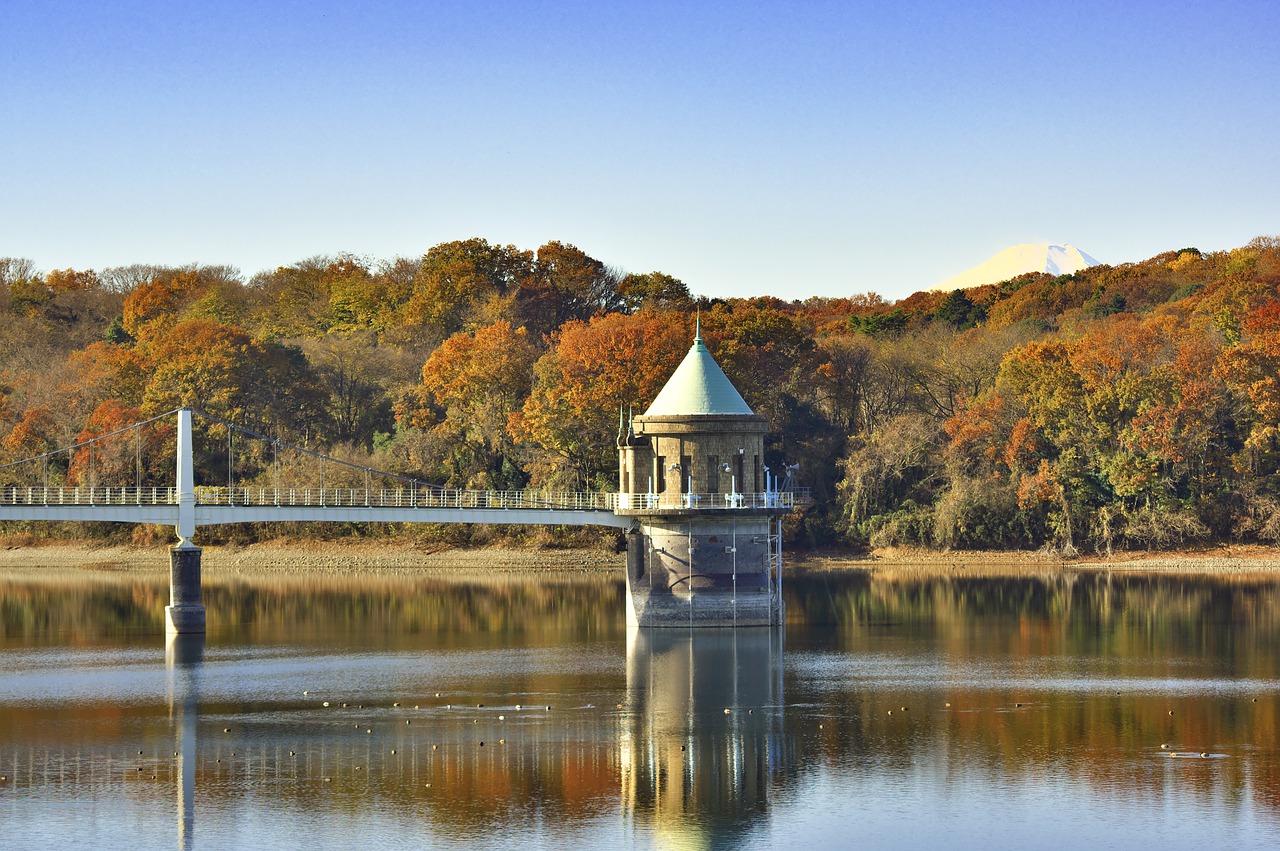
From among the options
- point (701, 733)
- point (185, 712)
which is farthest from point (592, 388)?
point (701, 733)

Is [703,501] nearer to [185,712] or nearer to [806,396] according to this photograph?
[185,712]

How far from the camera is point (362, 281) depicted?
10850 centimetres

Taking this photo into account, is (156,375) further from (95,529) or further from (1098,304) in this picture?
(1098,304)

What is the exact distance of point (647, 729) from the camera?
1537 inches

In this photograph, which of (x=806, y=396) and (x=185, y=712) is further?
(x=806, y=396)

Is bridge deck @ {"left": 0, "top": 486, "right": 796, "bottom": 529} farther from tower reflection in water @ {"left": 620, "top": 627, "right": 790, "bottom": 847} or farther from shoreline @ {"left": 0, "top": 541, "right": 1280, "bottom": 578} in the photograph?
shoreline @ {"left": 0, "top": 541, "right": 1280, "bottom": 578}

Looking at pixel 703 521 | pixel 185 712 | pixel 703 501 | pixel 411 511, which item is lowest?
pixel 185 712

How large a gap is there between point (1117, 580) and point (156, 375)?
45.3 metres

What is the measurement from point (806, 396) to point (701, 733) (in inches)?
2189

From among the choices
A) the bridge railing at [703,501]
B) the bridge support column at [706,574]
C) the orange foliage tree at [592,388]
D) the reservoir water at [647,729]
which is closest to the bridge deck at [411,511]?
the bridge railing at [703,501]

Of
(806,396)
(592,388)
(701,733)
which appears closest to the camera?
(701,733)

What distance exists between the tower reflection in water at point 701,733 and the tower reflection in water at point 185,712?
25.1ft

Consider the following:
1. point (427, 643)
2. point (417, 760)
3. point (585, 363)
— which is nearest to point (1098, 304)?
point (585, 363)

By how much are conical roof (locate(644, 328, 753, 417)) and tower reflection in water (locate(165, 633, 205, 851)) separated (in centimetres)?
1618
